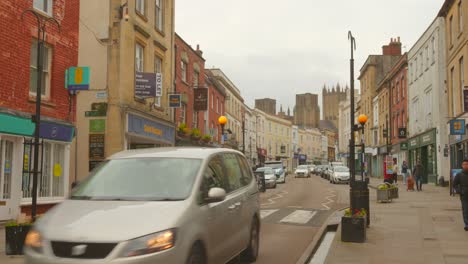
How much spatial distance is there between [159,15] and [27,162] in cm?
1180

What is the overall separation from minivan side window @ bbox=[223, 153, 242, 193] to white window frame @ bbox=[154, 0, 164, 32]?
16367 mm

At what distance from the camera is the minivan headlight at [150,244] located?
5.09 metres

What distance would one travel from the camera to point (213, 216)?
650cm

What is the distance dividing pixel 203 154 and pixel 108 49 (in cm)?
1352

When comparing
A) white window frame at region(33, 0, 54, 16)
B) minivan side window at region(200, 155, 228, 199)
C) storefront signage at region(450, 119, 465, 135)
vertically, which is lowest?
minivan side window at region(200, 155, 228, 199)

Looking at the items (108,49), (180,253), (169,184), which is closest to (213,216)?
(169,184)

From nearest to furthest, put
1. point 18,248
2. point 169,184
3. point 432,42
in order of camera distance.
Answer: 1. point 169,184
2. point 18,248
3. point 432,42

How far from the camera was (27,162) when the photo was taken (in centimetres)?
1470

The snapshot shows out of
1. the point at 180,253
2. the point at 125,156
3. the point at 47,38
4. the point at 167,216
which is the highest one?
the point at 47,38

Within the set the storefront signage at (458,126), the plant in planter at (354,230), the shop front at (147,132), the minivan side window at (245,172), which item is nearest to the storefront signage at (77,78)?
the shop front at (147,132)

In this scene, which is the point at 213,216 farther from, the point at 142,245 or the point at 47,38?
the point at 47,38

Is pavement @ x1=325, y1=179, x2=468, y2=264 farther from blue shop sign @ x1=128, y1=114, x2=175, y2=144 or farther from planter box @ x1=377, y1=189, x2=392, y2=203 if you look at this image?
blue shop sign @ x1=128, y1=114, x2=175, y2=144

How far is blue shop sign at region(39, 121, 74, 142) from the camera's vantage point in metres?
15.3

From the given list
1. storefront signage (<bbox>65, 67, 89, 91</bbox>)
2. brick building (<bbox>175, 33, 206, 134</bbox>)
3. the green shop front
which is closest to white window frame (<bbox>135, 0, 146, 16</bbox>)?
storefront signage (<bbox>65, 67, 89, 91</bbox>)
